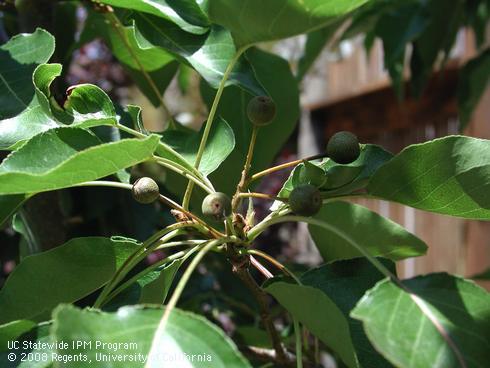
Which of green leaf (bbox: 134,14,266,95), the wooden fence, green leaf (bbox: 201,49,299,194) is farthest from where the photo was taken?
the wooden fence

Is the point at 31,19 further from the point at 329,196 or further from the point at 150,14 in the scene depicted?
the point at 329,196

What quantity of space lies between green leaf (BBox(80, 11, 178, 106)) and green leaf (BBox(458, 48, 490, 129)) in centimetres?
102

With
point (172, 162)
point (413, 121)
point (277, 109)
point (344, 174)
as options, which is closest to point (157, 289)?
point (172, 162)

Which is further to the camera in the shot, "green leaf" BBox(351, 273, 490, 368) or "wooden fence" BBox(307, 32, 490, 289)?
"wooden fence" BBox(307, 32, 490, 289)

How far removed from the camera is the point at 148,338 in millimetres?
597

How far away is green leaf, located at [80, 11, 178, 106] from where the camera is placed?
1.12 metres

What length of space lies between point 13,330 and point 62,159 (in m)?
0.18

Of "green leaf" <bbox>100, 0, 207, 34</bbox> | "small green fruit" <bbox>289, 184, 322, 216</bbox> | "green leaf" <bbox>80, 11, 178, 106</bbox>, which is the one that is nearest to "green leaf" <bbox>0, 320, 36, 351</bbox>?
"small green fruit" <bbox>289, 184, 322, 216</bbox>

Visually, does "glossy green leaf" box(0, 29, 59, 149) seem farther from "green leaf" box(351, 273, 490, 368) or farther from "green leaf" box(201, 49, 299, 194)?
"green leaf" box(351, 273, 490, 368)

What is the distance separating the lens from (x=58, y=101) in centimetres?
95

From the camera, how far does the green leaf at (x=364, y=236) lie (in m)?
0.92

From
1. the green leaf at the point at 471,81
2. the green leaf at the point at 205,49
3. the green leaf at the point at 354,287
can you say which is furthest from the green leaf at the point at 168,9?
the green leaf at the point at 471,81

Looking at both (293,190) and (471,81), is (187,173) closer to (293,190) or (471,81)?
(293,190)

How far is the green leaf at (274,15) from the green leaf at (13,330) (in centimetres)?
37
